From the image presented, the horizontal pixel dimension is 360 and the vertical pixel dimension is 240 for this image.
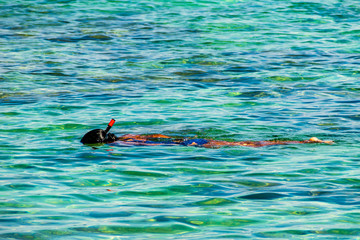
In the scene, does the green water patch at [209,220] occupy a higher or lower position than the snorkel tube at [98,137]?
higher

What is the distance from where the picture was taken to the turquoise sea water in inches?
242

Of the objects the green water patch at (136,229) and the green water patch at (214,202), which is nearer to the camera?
the green water patch at (136,229)

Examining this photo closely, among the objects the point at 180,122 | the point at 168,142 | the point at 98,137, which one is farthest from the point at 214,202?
the point at 180,122

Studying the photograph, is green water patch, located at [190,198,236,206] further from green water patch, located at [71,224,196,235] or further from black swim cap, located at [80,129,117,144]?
black swim cap, located at [80,129,117,144]

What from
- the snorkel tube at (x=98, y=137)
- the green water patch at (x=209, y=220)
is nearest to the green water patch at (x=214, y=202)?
the green water patch at (x=209, y=220)

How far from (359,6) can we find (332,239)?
2276 centimetres

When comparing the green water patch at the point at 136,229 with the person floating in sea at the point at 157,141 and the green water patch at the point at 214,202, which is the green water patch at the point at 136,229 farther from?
the person floating in sea at the point at 157,141

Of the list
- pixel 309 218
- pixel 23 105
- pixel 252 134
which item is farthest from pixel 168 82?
pixel 309 218

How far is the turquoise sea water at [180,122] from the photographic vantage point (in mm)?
6156

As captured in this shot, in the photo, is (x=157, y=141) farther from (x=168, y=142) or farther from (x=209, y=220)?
(x=209, y=220)

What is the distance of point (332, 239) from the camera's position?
5582 millimetres

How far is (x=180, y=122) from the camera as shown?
11.2 m

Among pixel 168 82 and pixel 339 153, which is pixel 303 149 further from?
pixel 168 82

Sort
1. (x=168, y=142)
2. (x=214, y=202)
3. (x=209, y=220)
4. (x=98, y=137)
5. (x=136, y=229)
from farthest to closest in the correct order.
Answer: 1. (x=168, y=142)
2. (x=98, y=137)
3. (x=214, y=202)
4. (x=209, y=220)
5. (x=136, y=229)
